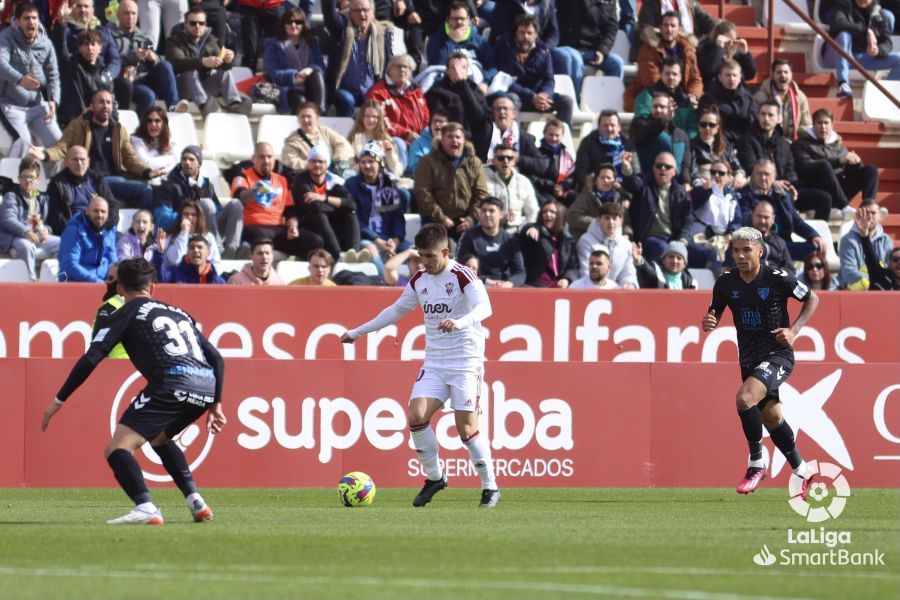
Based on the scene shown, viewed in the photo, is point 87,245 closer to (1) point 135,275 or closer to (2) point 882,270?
(1) point 135,275

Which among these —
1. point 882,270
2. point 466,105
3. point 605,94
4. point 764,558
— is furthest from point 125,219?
point 764,558

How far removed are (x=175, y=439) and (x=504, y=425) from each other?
3137 mm

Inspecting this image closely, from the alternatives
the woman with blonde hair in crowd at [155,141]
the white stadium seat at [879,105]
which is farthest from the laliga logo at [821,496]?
the white stadium seat at [879,105]

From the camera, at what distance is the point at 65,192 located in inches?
693

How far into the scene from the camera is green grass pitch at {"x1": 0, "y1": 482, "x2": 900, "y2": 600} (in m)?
→ 7.35

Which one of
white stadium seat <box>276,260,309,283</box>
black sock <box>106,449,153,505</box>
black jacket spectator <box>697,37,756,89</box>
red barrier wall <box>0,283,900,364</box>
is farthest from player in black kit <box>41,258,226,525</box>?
black jacket spectator <box>697,37,756,89</box>

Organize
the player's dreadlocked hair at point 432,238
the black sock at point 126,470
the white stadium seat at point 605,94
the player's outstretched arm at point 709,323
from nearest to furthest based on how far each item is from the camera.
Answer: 1. the black sock at point 126,470
2. the player's dreadlocked hair at point 432,238
3. the player's outstretched arm at point 709,323
4. the white stadium seat at point 605,94

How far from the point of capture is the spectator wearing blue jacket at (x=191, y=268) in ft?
56.0

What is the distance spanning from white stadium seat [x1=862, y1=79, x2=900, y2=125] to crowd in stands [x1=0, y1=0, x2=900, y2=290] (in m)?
1.81

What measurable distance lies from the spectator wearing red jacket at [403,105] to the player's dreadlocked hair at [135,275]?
9775mm

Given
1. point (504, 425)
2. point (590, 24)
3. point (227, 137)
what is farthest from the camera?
point (590, 24)

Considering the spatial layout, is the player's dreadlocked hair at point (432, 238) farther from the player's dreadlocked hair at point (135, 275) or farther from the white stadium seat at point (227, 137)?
the white stadium seat at point (227, 137)

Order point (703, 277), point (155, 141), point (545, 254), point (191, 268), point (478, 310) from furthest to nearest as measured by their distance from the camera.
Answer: point (703, 277)
point (155, 141)
point (545, 254)
point (191, 268)
point (478, 310)

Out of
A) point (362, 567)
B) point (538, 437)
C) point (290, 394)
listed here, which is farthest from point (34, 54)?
point (362, 567)
